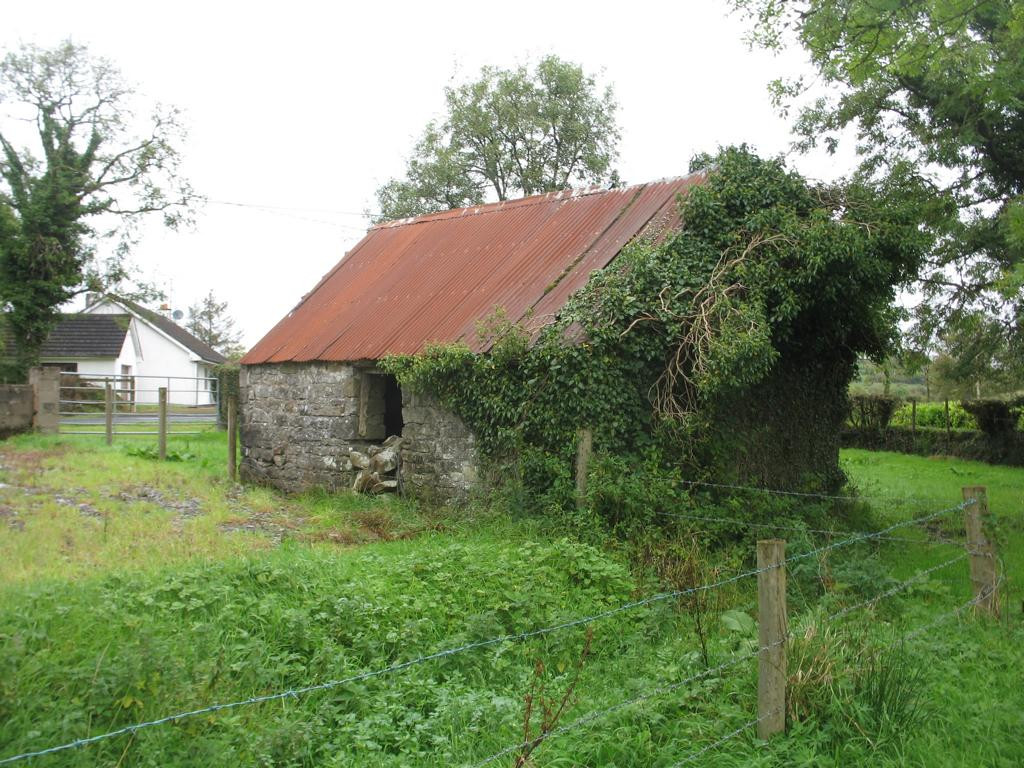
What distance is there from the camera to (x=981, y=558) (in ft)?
21.1

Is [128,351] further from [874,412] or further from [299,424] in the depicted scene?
[874,412]

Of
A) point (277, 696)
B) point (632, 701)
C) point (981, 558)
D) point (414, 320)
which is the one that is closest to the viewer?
point (277, 696)

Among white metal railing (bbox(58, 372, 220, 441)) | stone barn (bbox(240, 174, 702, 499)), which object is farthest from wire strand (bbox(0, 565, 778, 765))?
white metal railing (bbox(58, 372, 220, 441))

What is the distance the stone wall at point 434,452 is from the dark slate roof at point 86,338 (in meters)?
29.8

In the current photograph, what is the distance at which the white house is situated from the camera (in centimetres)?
3741

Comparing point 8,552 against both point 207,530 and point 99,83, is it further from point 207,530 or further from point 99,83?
point 99,83

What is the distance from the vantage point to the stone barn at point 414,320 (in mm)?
11461

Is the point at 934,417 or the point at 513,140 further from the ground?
the point at 513,140

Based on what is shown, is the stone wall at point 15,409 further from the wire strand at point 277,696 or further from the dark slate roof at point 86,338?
the wire strand at point 277,696

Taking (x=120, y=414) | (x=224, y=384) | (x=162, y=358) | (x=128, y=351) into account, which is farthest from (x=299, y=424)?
(x=162, y=358)

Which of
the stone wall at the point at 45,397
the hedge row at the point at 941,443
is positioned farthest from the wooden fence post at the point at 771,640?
the hedge row at the point at 941,443

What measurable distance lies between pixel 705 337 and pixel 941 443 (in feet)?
56.7

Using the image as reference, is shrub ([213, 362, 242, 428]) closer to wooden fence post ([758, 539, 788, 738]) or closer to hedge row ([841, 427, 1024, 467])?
hedge row ([841, 427, 1024, 467])

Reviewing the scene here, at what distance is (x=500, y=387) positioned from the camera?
10.3 metres
